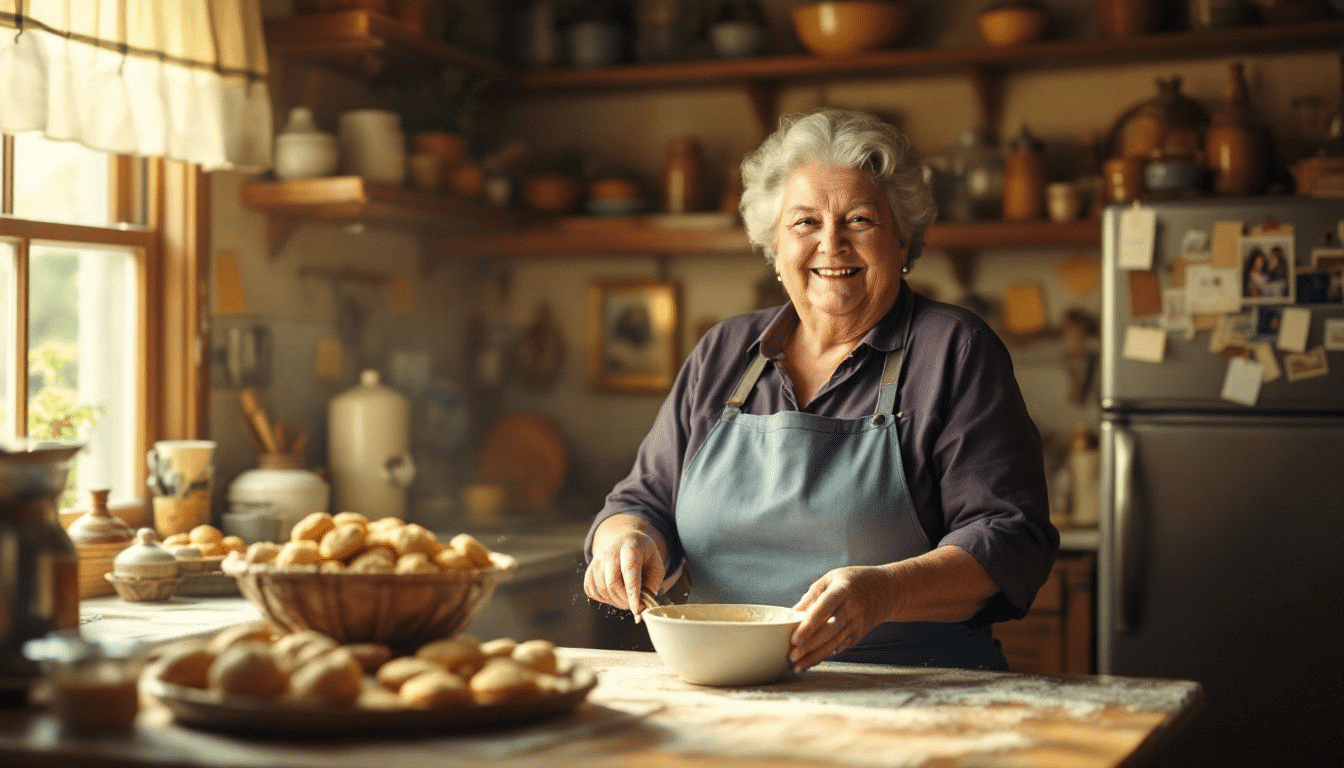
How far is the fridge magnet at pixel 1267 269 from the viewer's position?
3.08 m

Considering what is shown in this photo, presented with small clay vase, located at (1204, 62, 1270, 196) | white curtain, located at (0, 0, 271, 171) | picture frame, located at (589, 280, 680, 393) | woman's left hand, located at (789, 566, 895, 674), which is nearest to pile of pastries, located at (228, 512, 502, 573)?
woman's left hand, located at (789, 566, 895, 674)

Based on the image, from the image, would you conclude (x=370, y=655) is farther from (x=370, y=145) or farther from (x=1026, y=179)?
(x=1026, y=179)

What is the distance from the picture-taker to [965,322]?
6.72ft

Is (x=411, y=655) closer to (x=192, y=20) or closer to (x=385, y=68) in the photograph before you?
(x=192, y=20)

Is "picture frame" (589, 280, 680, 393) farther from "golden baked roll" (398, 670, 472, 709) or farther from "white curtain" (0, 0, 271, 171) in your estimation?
"golden baked roll" (398, 670, 472, 709)

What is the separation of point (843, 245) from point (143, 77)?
4.90 feet

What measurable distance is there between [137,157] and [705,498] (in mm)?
1621

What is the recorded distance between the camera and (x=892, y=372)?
2.05 m

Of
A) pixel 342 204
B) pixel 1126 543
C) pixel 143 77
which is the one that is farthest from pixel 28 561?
pixel 1126 543

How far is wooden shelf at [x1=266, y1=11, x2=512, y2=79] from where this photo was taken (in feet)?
10.8

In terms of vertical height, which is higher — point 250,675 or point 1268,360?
point 1268,360

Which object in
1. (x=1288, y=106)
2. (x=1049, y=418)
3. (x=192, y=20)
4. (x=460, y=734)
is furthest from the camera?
(x=1049, y=418)

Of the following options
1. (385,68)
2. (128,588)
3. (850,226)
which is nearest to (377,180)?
(385,68)

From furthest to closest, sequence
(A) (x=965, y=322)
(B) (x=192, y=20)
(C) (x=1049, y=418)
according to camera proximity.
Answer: (C) (x=1049, y=418) → (B) (x=192, y=20) → (A) (x=965, y=322)
